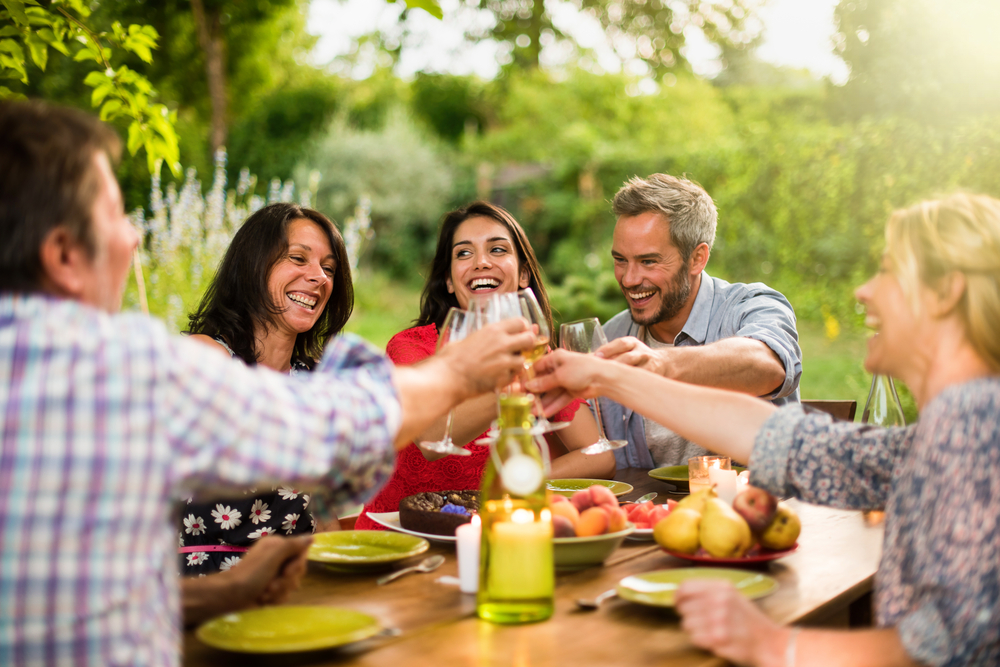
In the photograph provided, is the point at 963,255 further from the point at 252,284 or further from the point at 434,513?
the point at 252,284

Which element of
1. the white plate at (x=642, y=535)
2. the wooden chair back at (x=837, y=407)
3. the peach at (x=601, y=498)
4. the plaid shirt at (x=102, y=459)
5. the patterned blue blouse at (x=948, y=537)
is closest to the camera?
the plaid shirt at (x=102, y=459)

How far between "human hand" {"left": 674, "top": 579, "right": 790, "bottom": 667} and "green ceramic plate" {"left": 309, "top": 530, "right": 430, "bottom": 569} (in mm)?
675

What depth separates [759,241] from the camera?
29.9ft

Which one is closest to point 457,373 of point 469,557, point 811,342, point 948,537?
point 469,557

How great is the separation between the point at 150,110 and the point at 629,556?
234 centimetres

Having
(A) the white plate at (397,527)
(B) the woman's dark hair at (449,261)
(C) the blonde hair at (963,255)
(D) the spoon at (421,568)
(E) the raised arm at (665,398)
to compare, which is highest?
(B) the woman's dark hair at (449,261)

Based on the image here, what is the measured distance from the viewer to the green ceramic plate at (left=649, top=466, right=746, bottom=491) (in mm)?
2504

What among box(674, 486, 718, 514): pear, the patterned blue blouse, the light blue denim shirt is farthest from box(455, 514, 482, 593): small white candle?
the light blue denim shirt

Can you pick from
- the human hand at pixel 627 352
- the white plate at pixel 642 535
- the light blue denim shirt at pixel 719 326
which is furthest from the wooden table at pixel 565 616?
the light blue denim shirt at pixel 719 326

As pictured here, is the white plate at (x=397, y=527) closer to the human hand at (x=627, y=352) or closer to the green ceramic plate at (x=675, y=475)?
the human hand at (x=627, y=352)

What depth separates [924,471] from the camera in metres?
1.30

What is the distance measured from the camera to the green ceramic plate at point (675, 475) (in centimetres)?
250

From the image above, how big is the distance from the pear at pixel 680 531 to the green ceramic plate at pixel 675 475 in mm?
734

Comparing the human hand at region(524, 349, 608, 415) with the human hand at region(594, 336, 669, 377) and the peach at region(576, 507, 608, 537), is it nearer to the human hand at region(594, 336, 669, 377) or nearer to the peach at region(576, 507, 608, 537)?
the human hand at region(594, 336, 669, 377)
